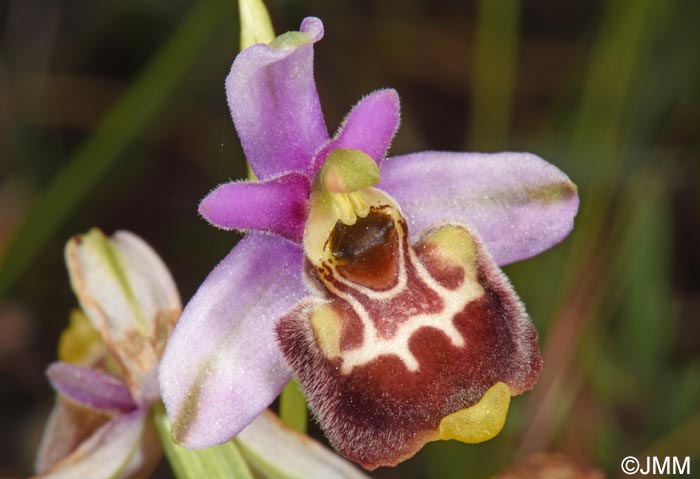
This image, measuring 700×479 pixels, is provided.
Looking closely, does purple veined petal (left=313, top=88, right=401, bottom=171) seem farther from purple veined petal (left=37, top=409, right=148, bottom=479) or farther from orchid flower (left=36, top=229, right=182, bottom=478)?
purple veined petal (left=37, top=409, right=148, bottom=479)

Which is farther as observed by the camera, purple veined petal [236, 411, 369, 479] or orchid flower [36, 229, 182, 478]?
orchid flower [36, 229, 182, 478]

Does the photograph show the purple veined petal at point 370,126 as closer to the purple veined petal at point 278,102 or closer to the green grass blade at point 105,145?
the purple veined petal at point 278,102

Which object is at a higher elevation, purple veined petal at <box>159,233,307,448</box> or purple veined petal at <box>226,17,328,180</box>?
purple veined petal at <box>226,17,328,180</box>

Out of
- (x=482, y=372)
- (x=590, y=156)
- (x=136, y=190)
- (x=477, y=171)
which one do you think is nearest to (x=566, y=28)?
(x=590, y=156)

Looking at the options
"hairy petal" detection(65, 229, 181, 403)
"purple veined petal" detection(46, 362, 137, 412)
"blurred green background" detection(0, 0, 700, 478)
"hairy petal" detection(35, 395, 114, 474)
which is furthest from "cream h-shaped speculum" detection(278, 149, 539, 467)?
"blurred green background" detection(0, 0, 700, 478)

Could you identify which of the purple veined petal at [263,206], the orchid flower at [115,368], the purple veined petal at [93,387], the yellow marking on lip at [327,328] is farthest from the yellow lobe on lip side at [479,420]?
the purple veined petal at [93,387]

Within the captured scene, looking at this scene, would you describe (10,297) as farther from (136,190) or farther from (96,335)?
(96,335)

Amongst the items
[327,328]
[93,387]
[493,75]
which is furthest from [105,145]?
[327,328]
